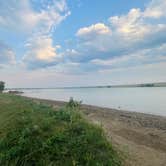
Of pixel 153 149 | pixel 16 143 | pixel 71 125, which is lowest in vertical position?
pixel 153 149

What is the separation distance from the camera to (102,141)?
5191 millimetres

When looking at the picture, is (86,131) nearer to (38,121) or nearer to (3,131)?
(38,121)

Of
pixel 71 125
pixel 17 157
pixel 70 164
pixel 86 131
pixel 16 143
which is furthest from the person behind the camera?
pixel 71 125

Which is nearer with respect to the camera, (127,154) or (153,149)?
(127,154)

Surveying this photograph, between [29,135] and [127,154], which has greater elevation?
[29,135]

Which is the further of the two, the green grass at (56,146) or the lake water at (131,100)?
the lake water at (131,100)

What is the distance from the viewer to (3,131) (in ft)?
20.2

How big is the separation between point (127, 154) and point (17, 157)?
286 cm

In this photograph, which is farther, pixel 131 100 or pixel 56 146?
pixel 131 100

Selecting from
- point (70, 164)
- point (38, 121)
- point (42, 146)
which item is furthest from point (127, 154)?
point (38, 121)

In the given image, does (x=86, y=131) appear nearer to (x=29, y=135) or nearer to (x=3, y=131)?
(x=29, y=135)

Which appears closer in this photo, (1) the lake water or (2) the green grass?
(2) the green grass

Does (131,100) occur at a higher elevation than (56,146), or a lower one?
higher

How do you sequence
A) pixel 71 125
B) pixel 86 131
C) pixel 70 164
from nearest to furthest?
pixel 70 164
pixel 86 131
pixel 71 125
